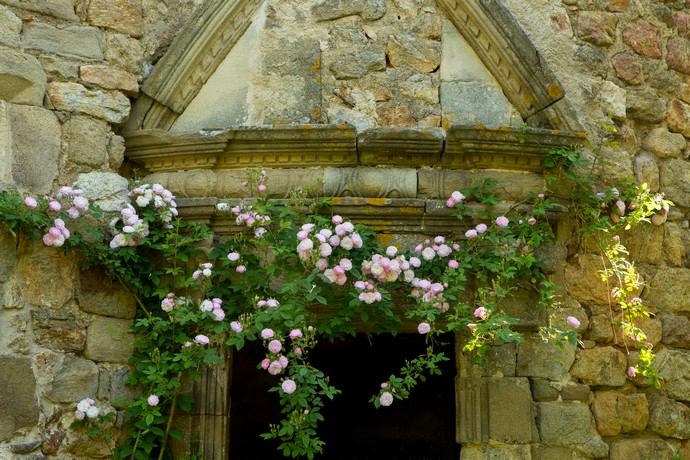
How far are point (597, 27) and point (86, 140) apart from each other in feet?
8.23

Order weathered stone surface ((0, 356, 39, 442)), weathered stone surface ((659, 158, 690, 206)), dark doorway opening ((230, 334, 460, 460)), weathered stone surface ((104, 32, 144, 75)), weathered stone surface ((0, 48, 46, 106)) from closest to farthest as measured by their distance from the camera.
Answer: weathered stone surface ((0, 356, 39, 442)) → weathered stone surface ((0, 48, 46, 106)) → weathered stone surface ((104, 32, 144, 75)) → weathered stone surface ((659, 158, 690, 206)) → dark doorway opening ((230, 334, 460, 460))

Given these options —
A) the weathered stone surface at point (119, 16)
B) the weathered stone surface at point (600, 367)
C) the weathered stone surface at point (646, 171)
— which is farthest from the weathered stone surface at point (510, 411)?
the weathered stone surface at point (119, 16)

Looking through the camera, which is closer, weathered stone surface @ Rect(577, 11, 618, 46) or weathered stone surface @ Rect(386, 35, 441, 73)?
weathered stone surface @ Rect(386, 35, 441, 73)

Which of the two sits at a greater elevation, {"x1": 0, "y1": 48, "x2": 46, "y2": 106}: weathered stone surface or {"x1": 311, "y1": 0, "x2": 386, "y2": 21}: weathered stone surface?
{"x1": 311, "y1": 0, "x2": 386, "y2": 21}: weathered stone surface

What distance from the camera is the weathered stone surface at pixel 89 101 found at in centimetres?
357

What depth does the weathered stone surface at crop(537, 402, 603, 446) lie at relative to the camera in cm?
363

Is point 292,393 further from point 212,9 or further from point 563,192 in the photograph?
point 212,9

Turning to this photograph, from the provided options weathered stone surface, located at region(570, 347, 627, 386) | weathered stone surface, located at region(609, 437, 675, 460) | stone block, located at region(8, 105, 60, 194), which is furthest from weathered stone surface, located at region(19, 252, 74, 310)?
weathered stone surface, located at region(609, 437, 675, 460)

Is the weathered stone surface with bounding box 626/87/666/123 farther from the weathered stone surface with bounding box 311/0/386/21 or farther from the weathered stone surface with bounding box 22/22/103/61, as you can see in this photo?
the weathered stone surface with bounding box 22/22/103/61

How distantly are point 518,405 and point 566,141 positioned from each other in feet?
3.99

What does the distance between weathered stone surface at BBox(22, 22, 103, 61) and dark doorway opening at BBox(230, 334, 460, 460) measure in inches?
146

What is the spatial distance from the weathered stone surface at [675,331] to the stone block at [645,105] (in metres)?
0.99

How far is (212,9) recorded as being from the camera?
154 inches

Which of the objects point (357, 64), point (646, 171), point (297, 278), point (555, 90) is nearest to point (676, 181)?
point (646, 171)
